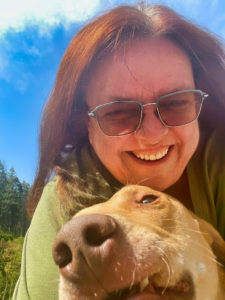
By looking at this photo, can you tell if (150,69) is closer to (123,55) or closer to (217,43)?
(123,55)

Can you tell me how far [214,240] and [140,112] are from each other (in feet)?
5.10

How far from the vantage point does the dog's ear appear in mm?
2617

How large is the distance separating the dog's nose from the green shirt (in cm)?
101

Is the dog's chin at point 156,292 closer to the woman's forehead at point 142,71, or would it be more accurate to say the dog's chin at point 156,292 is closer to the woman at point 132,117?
the woman at point 132,117

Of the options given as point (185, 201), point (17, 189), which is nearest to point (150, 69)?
point (185, 201)

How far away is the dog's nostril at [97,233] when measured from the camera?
5.18ft

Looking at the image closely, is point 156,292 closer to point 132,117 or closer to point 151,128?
point 151,128

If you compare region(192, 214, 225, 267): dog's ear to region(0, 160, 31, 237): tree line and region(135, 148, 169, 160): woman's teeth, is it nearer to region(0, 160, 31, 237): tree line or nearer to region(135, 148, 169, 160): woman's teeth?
region(135, 148, 169, 160): woman's teeth

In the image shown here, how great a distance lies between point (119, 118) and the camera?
290 centimetres

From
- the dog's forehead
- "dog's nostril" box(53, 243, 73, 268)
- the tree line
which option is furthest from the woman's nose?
the tree line

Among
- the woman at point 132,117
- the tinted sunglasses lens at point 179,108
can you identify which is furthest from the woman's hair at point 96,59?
the tinted sunglasses lens at point 179,108

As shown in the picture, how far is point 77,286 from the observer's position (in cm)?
159

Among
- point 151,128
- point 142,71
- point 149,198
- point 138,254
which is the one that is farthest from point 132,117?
point 138,254

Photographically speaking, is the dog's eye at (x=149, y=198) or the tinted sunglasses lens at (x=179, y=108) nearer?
the dog's eye at (x=149, y=198)
